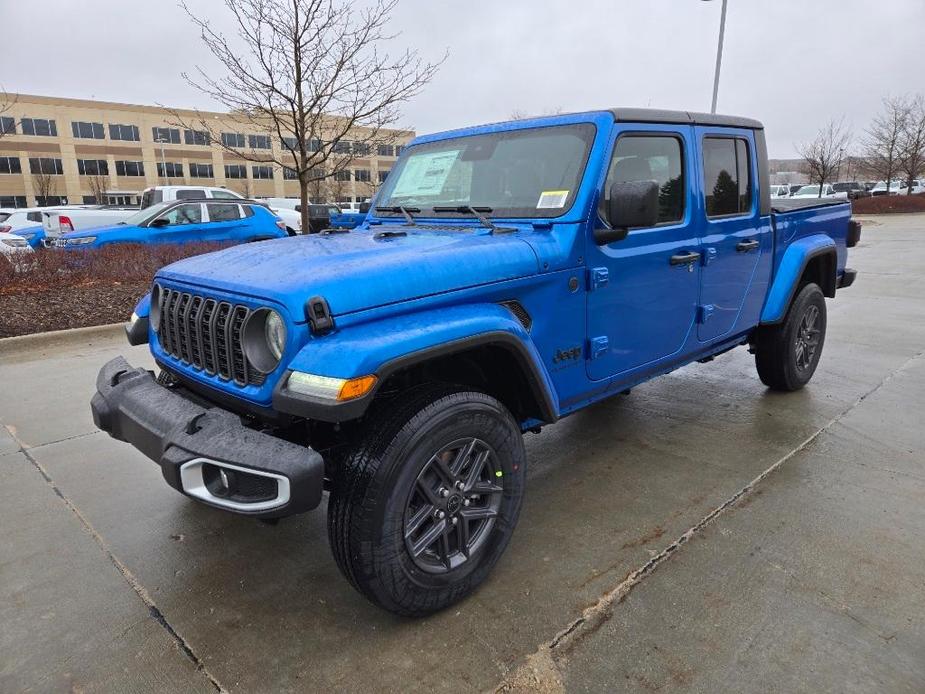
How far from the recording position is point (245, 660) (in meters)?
2.26

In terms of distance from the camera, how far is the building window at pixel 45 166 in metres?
56.4

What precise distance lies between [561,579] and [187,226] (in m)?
11.1

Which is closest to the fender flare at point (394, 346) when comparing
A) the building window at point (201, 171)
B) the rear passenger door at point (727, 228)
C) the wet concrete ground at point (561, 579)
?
the wet concrete ground at point (561, 579)

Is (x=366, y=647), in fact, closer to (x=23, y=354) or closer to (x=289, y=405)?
(x=289, y=405)

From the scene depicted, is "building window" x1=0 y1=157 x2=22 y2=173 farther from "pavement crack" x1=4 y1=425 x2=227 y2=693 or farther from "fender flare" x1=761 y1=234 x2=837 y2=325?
"fender flare" x1=761 y1=234 x2=837 y2=325

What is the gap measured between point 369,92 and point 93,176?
61.7 meters

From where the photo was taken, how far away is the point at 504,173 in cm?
328

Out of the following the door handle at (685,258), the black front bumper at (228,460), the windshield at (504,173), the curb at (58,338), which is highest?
the windshield at (504,173)

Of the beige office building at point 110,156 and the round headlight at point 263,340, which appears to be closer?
the round headlight at point 263,340

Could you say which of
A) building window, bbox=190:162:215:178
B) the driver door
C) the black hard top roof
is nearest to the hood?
the driver door

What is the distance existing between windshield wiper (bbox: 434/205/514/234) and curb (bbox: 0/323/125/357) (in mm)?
5359

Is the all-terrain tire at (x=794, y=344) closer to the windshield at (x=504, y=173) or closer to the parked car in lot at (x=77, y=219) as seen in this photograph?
the windshield at (x=504, y=173)

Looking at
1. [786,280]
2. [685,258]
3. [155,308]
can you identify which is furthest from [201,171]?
[685,258]

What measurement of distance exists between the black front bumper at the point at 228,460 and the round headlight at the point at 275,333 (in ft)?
0.94
